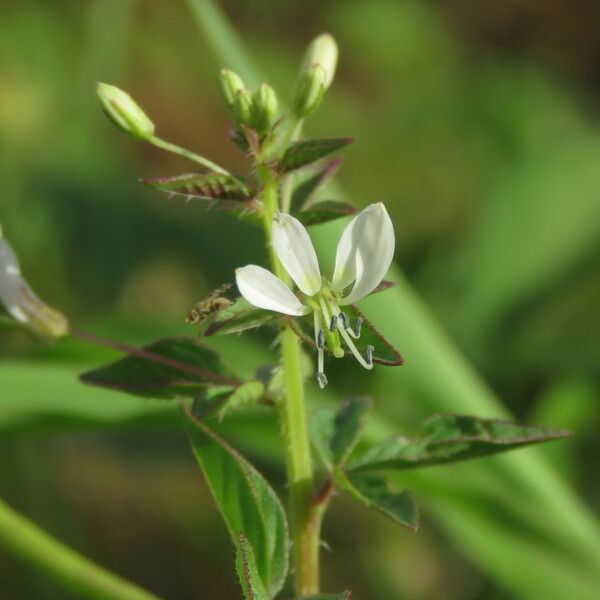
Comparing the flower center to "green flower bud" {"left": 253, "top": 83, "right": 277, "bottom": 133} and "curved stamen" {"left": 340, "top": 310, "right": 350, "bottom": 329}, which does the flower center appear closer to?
"curved stamen" {"left": 340, "top": 310, "right": 350, "bottom": 329}

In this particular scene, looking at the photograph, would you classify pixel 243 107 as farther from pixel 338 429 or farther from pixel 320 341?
pixel 338 429

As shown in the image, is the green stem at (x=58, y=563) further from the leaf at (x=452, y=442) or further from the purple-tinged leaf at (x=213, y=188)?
the purple-tinged leaf at (x=213, y=188)

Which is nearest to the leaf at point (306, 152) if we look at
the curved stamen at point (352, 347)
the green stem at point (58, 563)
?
the curved stamen at point (352, 347)

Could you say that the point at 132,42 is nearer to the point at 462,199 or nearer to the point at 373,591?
the point at 462,199

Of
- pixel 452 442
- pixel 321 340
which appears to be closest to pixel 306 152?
pixel 321 340

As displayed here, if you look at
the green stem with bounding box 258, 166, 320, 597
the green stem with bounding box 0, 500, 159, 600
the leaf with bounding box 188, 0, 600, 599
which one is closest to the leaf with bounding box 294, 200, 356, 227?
the green stem with bounding box 258, 166, 320, 597
